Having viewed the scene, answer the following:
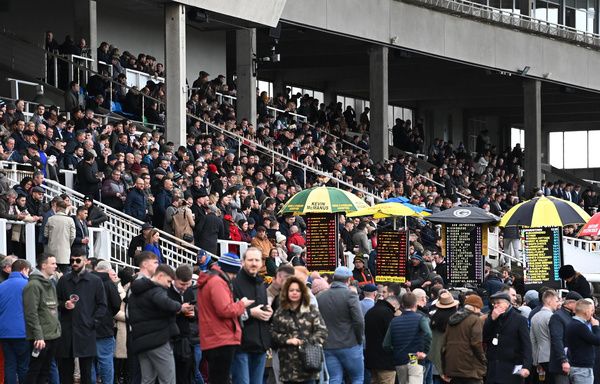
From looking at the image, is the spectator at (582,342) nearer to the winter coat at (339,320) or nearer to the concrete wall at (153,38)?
the winter coat at (339,320)

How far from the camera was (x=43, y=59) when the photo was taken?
34812mm

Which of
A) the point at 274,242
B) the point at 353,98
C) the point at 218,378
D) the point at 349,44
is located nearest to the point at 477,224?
the point at 274,242

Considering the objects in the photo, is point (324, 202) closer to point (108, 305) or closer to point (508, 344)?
point (508, 344)

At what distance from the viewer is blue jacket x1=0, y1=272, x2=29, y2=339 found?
55.1ft

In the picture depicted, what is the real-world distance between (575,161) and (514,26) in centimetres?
2577

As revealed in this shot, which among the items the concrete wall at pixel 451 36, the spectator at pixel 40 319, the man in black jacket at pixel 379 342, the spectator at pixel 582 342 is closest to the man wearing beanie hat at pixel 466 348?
the man in black jacket at pixel 379 342

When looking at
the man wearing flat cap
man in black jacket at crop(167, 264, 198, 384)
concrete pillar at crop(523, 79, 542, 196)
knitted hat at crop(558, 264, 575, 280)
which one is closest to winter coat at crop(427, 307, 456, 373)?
the man wearing flat cap

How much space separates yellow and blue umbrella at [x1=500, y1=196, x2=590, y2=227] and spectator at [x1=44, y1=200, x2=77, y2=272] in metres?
7.54

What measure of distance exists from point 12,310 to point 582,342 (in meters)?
7.07

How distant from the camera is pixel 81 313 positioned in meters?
17.0

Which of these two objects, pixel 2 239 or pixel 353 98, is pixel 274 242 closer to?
pixel 2 239

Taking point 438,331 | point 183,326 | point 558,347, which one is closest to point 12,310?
point 183,326

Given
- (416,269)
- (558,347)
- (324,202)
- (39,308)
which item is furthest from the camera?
(416,269)

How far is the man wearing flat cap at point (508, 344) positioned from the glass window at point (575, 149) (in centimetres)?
5612
